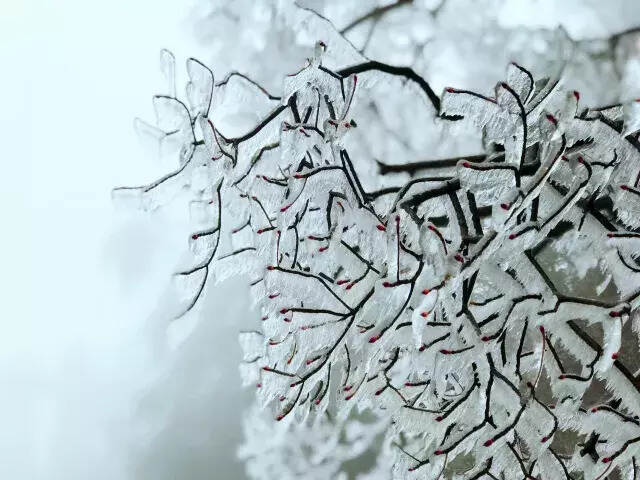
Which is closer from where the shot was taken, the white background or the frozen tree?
the frozen tree

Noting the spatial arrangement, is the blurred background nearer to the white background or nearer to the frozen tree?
the white background

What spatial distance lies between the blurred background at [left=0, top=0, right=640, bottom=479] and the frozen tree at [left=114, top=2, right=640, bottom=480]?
658 millimetres

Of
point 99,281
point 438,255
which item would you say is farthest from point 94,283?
point 438,255

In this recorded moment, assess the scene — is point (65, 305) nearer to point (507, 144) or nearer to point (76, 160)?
point (76, 160)

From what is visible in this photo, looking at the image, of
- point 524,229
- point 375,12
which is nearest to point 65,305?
point 375,12

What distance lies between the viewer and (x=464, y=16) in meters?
1.21

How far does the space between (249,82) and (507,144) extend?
397 millimetres

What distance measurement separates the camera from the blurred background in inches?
56.9

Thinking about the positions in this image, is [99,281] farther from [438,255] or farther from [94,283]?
[438,255]

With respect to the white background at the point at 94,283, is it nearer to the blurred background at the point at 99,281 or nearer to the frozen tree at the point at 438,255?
the blurred background at the point at 99,281

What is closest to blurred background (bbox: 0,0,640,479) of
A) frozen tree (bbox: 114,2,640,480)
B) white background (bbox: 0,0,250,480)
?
white background (bbox: 0,0,250,480)

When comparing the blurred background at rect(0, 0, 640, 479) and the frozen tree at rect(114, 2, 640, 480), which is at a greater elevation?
the blurred background at rect(0, 0, 640, 479)

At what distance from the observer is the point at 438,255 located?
483 millimetres

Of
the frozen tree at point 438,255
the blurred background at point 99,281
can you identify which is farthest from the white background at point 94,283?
the frozen tree at point 438,255
